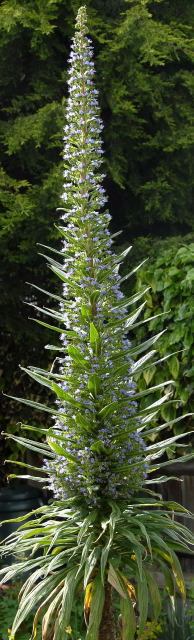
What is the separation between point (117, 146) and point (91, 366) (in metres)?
2.81

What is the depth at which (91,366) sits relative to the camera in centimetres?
270

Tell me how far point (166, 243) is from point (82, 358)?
243 cm

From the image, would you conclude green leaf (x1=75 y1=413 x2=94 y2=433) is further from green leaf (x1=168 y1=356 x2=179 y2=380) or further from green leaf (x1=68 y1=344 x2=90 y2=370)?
green leaf (x1=168 y1=356 x2=179 y2=380)

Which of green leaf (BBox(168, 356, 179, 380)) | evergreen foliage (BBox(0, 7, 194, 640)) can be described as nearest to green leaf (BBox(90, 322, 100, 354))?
evergreen foliage (BBox(0, 7, 194, 640))

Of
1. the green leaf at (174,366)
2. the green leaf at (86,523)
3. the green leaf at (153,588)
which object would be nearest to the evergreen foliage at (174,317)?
the green leaf at (174,366)

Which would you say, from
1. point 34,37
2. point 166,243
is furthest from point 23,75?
point 166,243

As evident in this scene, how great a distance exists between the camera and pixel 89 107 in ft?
9.09

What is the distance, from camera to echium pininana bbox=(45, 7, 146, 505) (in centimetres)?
268

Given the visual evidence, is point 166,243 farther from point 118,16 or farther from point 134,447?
point 134,447

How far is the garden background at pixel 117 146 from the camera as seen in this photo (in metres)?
4.73

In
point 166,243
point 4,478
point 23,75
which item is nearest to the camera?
point 166,243

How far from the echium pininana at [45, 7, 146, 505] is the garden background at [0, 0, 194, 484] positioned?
1642 millimetres

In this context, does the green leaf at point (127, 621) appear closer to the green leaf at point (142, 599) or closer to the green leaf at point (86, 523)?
the green leaf at point (142, 599)

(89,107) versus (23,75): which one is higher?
(23,75)
